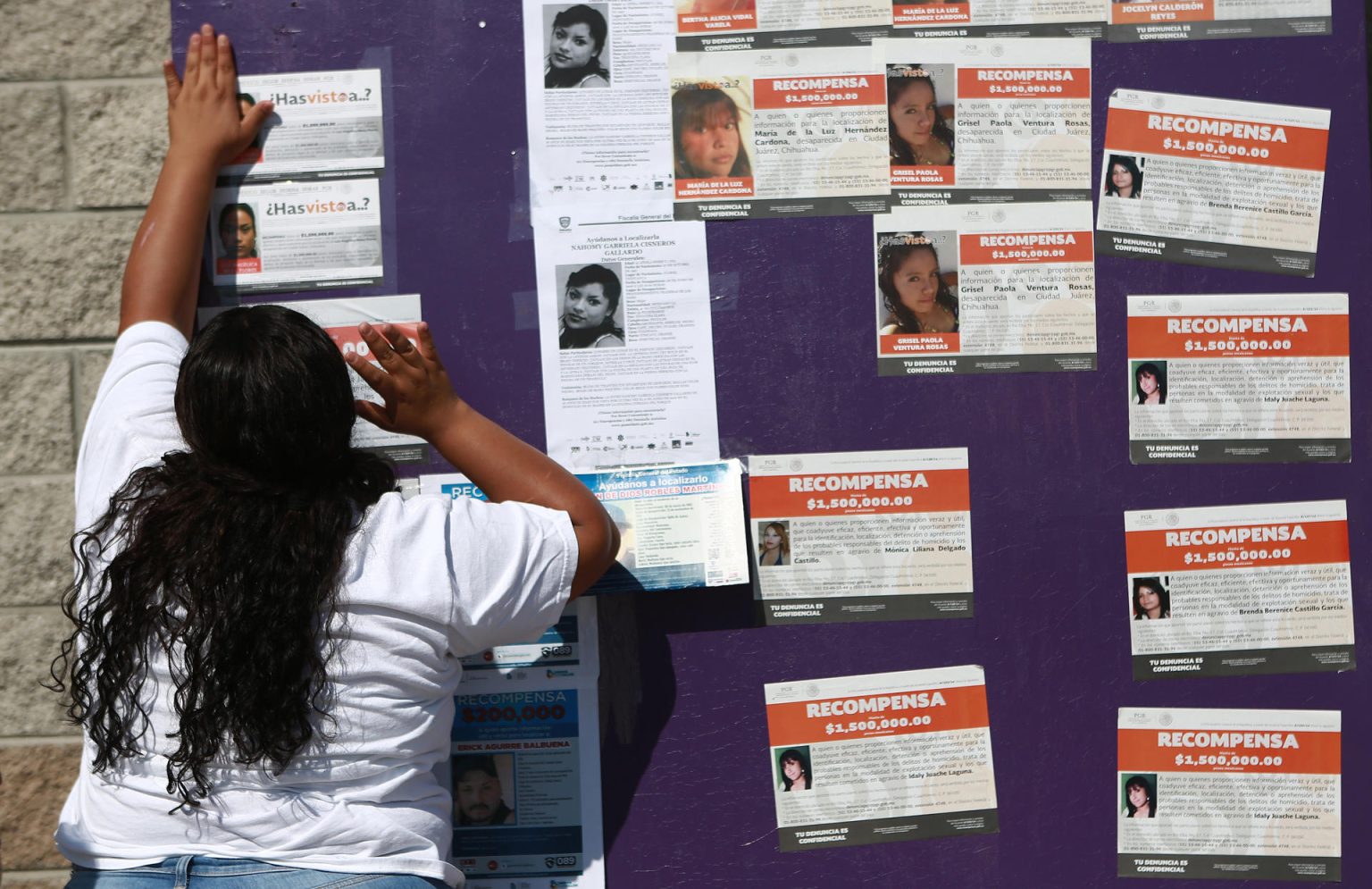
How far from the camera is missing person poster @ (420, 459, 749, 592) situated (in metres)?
1.96

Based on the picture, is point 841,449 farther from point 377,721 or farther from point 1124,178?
point 377,721

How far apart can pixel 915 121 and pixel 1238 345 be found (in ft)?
2.43

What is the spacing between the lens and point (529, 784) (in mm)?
1987

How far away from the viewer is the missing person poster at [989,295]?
2.01 meters

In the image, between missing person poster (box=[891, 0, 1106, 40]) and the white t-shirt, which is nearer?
the white t-shirt

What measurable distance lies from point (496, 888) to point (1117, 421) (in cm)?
144

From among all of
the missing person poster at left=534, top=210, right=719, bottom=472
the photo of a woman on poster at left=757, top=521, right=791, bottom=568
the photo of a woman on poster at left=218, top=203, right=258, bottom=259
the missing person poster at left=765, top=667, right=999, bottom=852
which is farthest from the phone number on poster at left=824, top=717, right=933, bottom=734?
the photo of a woman on poster at left=218, top=203, right=258, bottom=259

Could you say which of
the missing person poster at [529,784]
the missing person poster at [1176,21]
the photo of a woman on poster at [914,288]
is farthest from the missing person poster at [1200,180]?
the missing person poster at [529,784]

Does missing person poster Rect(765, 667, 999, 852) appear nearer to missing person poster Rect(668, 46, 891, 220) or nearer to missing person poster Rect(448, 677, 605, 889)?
missing person poster Rect(448, 677, 605, 889)

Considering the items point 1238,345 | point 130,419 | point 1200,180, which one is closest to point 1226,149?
point 1200,180

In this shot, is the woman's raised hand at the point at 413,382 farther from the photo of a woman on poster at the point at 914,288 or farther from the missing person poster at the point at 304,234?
the photo of a woman on poster at the point at 914,288

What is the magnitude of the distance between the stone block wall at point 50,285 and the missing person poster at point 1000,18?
4.74 feet

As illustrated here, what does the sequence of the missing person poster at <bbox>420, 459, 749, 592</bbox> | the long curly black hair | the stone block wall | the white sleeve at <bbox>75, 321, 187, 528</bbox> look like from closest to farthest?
1. the long curly black hair
2. the white sleeve at <bbox>75, 321, 187, 528</bbox>
3. the missing person poster at <bbox>420, 459, 749, 592</bbox>
4. the stone block wall

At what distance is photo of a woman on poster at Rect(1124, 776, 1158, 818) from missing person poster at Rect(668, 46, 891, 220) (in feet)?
4.05
